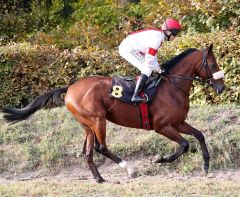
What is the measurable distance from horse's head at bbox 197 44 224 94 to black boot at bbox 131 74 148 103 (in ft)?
2.77

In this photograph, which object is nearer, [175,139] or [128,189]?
[128,189]

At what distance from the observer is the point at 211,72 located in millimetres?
9672

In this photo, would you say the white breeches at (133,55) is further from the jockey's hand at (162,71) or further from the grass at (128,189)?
the grass at (128,189)

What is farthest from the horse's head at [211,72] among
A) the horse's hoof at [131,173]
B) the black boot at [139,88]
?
the horse's hoof at [131,173]

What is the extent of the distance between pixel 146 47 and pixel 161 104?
0.87m

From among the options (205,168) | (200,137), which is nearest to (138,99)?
(200,137)

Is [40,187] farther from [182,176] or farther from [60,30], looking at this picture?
[60,30]

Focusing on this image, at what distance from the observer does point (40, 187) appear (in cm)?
893

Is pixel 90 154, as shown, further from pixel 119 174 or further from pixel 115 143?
pixel 115 143

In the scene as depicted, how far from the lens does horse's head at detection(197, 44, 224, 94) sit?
31.6 feet

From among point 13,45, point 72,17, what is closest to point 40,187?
point 13,45

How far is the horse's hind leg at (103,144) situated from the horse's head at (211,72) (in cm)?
163

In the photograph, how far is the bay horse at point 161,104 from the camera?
378 inches

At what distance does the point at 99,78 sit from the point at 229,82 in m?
3.41
